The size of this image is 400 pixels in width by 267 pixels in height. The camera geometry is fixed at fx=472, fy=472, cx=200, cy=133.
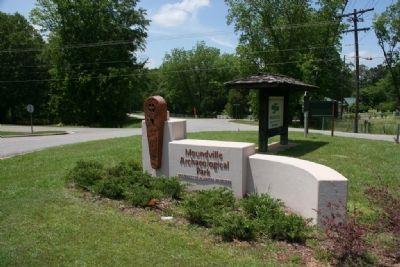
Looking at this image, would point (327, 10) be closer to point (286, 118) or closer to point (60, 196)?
point (286, 118)

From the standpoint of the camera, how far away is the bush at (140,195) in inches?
323

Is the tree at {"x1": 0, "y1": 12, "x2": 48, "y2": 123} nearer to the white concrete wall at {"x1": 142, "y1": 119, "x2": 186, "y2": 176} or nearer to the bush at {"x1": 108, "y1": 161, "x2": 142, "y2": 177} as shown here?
the bush at {"x1": 108, "y1": 161, "x2": 142, "y2": 177}

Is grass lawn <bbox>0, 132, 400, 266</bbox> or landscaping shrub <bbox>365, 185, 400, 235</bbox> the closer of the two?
grass lawn <bbox>0, 132, 400, 266</bbox>

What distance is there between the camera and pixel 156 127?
10.4 metres

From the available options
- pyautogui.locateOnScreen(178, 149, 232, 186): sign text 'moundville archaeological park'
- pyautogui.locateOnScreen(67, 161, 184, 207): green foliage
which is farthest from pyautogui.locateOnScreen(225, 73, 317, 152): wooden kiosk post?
pyautogui.locateOnScreen(67, 161, 184, 207): green foliage

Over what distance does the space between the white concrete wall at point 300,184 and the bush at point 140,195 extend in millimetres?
1832

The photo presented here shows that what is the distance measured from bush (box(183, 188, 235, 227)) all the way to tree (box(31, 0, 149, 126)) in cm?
4253

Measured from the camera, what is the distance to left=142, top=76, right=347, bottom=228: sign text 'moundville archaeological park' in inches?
275

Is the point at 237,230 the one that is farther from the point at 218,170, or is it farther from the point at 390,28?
the point at 390,28

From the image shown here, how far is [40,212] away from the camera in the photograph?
302 inches

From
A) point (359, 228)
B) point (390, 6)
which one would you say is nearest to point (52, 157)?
point (359, 228)

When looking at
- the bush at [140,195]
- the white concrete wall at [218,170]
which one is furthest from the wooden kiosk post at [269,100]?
the bush at [140,195]

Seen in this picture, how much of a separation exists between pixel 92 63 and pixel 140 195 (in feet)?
148

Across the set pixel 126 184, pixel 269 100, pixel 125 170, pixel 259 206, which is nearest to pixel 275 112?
pixel 269 100
